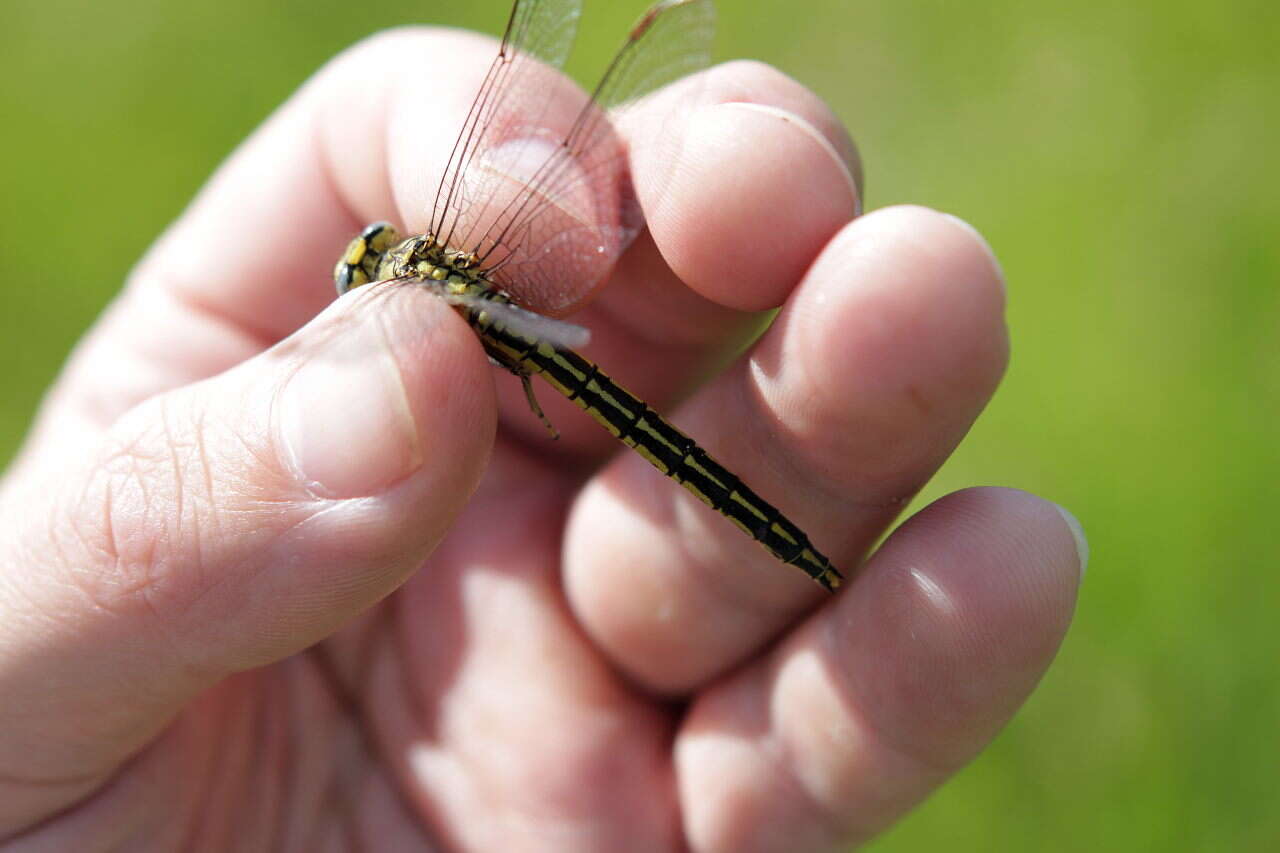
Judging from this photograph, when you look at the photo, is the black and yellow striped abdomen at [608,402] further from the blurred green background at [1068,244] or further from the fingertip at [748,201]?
the blurred green background at [1068,244]

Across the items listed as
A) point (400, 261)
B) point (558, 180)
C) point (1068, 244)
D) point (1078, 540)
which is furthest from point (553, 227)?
point (1068, 244)

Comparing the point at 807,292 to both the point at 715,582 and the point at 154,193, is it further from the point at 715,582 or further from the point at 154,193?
the point at 154,193

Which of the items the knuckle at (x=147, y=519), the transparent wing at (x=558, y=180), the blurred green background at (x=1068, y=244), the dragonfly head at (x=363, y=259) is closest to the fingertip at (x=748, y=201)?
the transparent wing at (x=558, y=180)

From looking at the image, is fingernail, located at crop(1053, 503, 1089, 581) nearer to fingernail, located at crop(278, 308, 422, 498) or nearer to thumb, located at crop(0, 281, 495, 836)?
thumb, located at crop(0, 281, 495, 836)

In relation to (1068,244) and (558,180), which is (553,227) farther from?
(1068,244)

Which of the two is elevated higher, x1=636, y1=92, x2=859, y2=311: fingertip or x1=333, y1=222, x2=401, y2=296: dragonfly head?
x1=636, y1=92, x2=859, y2=311: fingertip

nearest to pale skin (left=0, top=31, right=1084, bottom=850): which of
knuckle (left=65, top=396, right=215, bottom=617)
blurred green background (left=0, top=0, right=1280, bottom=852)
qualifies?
knuckle (left=65, top=396, right=215, bottom=617)
